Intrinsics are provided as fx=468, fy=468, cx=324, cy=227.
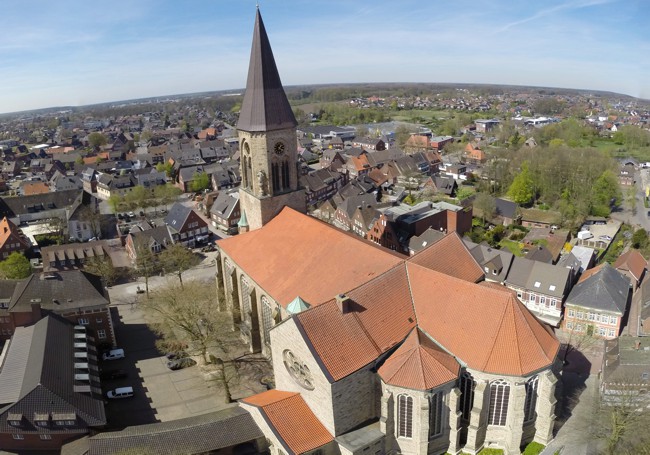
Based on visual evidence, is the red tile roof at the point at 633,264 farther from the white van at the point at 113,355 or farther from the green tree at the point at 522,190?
the white van at the point at 113,355

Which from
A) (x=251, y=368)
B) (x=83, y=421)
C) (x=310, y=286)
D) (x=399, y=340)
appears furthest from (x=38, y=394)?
(x=399, y=340)

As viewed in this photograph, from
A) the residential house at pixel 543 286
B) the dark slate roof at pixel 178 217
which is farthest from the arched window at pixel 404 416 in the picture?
the dark slate roof at pixel 178 217

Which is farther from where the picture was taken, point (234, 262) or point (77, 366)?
point (234, 262)

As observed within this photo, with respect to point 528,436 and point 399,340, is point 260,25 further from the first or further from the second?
point 528,436

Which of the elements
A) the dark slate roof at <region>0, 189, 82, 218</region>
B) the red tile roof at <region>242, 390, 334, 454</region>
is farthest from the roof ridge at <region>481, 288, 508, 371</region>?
the dark slate roof at <region>0, 189, 82, 218</region>

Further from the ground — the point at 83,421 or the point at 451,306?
the point at 451,306
